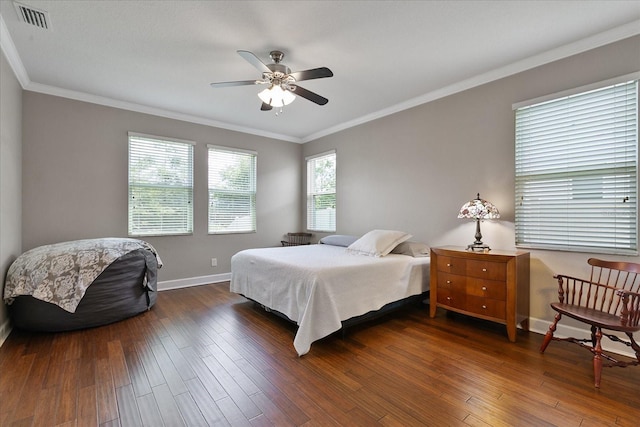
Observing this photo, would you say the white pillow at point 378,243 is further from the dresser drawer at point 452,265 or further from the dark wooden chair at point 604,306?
the dark wooden chair at point 604,306

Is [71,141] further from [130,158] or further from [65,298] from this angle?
[65,298]

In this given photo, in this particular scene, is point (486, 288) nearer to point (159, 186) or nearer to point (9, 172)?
point (159, 186)

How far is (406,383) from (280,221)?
13.2 feet

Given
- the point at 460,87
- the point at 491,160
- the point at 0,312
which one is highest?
the point at 460,87

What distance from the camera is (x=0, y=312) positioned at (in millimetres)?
2576

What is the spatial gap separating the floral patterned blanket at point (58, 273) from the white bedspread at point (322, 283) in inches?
56.7

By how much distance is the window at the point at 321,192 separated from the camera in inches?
207

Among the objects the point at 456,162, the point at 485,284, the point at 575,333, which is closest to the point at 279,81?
the point at 456,162

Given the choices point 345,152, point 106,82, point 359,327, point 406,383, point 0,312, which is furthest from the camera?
point 345,152

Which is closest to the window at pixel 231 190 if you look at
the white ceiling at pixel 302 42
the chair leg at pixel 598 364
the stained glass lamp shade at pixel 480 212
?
the white ceiling at pixel 302 42

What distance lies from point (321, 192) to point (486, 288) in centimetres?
335

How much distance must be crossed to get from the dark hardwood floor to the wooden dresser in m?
0.22

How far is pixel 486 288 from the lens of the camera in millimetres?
2721

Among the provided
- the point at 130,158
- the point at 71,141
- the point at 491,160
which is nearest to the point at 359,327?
the point at 491,160
